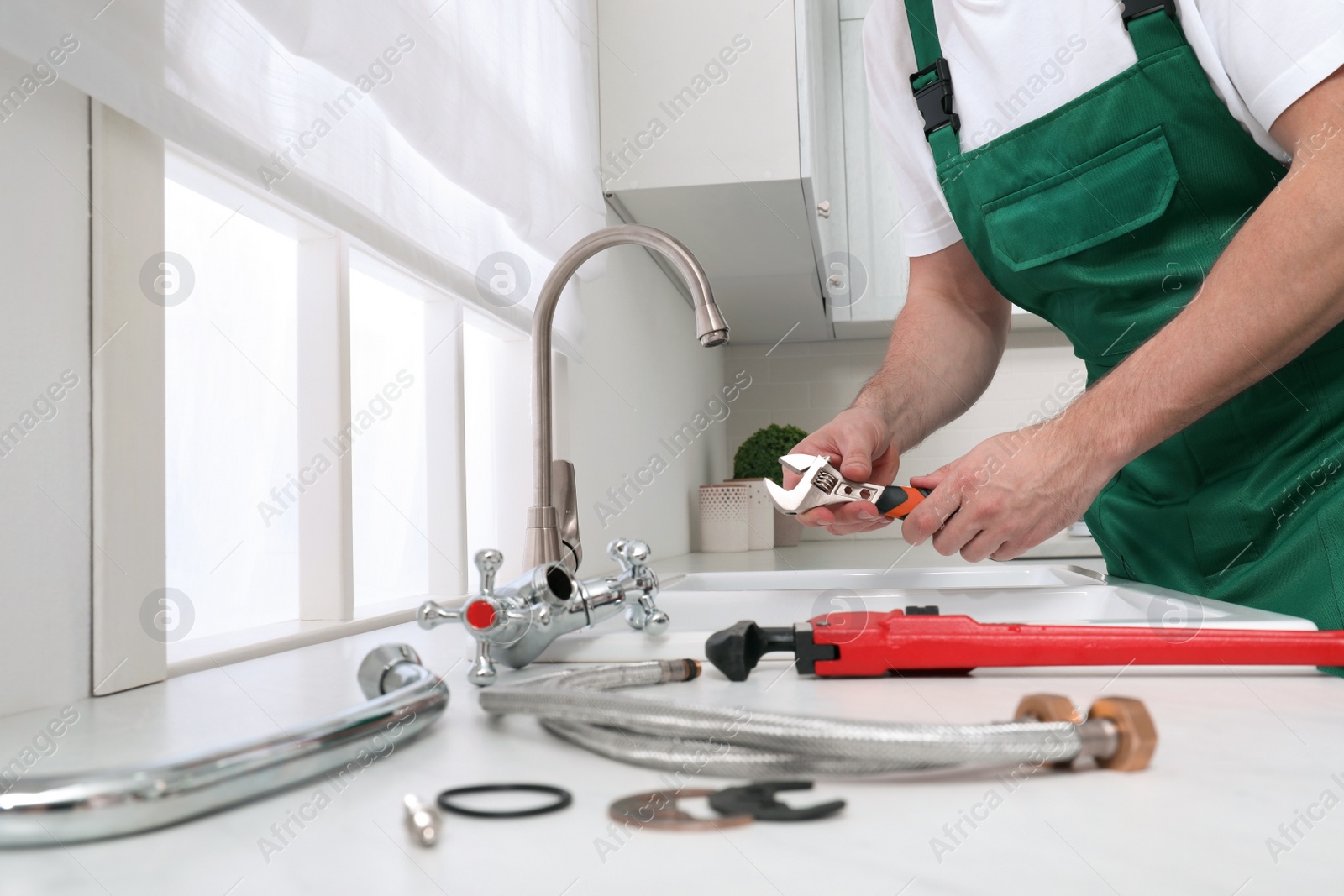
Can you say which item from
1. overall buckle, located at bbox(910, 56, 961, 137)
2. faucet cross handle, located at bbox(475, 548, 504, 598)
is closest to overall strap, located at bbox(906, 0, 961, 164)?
overall buckle, located at bbox(910, 56, 961, 137)

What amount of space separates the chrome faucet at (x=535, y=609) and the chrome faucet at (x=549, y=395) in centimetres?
17

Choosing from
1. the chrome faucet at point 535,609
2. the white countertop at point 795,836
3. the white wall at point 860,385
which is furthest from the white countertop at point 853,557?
the white countertop at point 795,836

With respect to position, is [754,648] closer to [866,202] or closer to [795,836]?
[795,836]

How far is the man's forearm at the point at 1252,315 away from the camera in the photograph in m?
0.63

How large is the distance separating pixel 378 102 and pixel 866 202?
71.7 inches

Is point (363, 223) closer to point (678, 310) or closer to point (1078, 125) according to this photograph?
point (1078, 125)

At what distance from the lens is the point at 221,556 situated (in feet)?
2.79

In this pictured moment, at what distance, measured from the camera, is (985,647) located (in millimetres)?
504

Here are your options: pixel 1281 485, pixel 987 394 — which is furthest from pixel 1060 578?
pixel 987 394

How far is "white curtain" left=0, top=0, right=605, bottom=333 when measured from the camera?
1.82 feet

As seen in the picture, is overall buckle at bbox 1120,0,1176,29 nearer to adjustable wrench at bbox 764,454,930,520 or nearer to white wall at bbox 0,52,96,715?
adjustable wrench at bbox 764,454,930,520

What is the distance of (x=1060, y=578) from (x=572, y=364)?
2.81ft

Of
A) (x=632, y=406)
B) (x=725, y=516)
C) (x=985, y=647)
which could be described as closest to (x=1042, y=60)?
(x=985, y=647)

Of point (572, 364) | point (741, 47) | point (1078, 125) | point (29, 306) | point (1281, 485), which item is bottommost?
point (1281, 485)
